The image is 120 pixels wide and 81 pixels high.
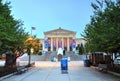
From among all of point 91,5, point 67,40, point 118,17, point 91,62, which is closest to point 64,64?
point 91,5

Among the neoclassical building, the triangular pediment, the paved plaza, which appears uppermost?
the triangular pediment

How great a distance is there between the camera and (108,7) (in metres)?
31.0

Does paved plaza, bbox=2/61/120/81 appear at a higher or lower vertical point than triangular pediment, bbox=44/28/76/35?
lower

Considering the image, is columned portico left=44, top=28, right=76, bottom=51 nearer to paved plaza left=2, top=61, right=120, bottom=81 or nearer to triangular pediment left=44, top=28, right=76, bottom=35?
triangular pediment left=44, top=28, right=76, bottom=35

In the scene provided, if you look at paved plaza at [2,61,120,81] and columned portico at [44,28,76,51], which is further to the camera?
columned portico at [44,28,76,51]

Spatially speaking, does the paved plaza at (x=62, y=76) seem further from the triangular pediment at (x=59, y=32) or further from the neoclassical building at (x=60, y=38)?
the triangular pediment at (x=59, y=32)

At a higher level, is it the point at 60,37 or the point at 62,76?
the point at 60,37

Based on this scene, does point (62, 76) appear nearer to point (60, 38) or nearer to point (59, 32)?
point (60, 38)

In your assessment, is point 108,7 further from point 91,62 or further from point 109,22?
point 91,62

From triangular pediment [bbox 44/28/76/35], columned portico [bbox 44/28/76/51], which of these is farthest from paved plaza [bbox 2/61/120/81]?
triangular pediment [bbox 44/28/76/35]

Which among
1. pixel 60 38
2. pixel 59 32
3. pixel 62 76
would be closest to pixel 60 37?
pixel 60 38

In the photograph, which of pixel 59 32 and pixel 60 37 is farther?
pixel 60 37

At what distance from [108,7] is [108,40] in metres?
3.17

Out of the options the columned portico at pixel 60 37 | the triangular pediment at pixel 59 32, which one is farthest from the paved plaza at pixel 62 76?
the triangular pediment at pixel 59 32
